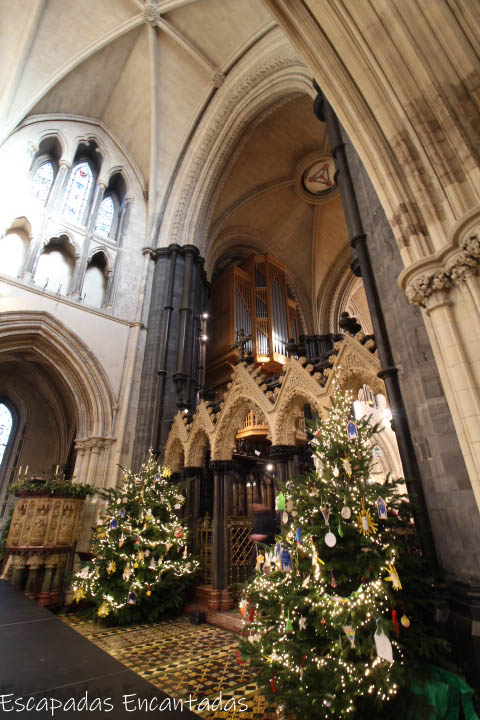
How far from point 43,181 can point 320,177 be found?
944 cm

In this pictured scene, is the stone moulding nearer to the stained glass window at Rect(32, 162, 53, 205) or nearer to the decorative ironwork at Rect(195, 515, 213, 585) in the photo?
the decorative ironwork at Rect(195, 515, 213, 585)

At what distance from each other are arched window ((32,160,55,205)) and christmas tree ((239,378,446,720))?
11012 mm

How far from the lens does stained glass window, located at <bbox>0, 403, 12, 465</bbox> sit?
12.9 m

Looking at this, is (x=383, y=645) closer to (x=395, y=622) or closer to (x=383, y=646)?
(x=383, y=646)

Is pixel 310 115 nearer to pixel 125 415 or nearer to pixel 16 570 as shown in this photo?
pixel 125 415

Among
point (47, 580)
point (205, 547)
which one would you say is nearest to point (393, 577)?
point (205, 547)

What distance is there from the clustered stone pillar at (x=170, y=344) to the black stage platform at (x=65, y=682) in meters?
6.47

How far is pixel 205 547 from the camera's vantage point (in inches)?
255

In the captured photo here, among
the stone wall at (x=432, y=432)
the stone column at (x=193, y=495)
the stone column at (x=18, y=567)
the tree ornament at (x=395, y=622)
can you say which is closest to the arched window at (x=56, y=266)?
the stone column at (x=193, y=495)

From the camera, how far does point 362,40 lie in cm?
426

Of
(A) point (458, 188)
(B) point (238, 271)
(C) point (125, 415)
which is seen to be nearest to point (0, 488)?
(C) point (125, 415)

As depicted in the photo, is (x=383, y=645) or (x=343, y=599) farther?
(x=343, y=599)

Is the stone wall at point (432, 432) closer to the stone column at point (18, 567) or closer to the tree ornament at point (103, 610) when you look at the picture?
the tree ornament at point (103, 610)

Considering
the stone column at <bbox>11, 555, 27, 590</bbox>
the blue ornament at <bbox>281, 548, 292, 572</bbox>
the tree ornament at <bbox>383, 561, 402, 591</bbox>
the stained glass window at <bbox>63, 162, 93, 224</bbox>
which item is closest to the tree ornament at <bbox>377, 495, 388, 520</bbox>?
the tree ornament at <bbox>383, 561, 402, 591</bbox>
